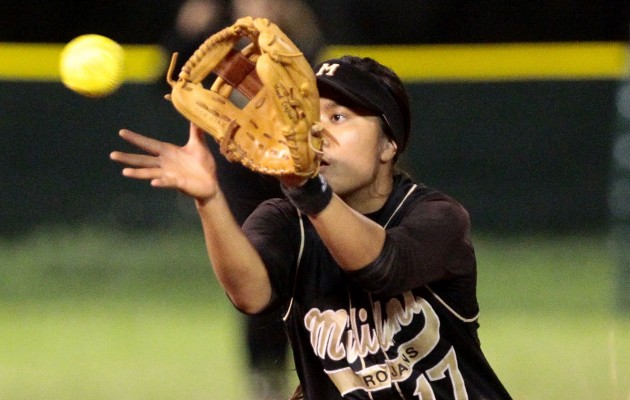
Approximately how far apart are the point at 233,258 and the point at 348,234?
0.23m

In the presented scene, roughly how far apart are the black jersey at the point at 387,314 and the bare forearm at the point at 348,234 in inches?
7.3

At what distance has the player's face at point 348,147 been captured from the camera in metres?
2.39

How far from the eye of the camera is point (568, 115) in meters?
6.04

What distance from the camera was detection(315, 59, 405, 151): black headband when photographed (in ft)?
7.83

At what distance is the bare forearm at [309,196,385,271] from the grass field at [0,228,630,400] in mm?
1921

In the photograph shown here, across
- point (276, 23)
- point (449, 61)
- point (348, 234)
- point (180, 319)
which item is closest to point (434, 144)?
point (449, 61)

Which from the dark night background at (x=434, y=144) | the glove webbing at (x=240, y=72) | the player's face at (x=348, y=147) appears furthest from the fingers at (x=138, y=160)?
the dark night background at (x=434, y=144)

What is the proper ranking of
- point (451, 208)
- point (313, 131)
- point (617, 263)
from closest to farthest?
point (313, 131) → point (451, 208) → point (617, 263)

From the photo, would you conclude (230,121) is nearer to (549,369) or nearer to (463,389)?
(463,389)

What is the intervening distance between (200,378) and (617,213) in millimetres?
2141

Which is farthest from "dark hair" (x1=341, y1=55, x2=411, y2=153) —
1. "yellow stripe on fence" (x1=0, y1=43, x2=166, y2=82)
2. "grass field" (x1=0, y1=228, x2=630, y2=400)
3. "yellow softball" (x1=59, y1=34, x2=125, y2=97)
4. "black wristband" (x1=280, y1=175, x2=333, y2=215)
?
"yellow stripe on fence" (x1=0, y1=43, x2=166, y2=82)

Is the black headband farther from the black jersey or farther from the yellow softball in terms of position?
the yellow softball

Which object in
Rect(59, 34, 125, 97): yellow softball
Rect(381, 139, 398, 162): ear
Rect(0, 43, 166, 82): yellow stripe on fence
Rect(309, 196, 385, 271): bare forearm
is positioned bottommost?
Rect(309, 196, 385, 271): bare forearm

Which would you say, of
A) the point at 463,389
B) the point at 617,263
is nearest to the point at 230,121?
the point at 463,389
